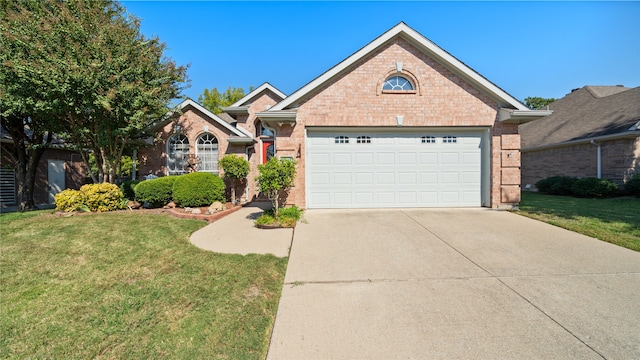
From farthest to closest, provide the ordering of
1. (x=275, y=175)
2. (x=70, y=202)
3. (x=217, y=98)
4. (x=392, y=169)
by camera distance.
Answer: (x=217, y=98)
(x=392, y=169)
(x=70, y=202)
(x=275, y=175)

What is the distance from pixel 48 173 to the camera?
1315 centimetres

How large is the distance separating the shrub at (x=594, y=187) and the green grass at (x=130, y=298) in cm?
1655

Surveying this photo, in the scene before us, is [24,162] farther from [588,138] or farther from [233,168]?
[588,138]

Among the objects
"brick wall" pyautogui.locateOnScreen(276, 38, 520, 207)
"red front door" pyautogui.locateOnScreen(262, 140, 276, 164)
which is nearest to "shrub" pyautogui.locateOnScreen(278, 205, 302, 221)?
"brick wall" pyautogui.locateOnScreen(276, 38, 520, 207)

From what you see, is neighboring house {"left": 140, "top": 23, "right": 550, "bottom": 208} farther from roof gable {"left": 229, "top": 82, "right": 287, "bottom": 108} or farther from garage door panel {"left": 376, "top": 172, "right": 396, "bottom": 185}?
roof gable {"left": 229, "top": 82, "right": 287, "bottom": 108}

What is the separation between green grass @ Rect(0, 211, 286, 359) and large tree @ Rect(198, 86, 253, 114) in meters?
29.1

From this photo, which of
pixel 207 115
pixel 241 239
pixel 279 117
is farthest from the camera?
pixel 207 115

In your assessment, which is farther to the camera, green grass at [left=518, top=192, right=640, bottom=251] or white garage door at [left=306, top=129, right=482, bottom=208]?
white garage door at [left=306, top=129, right=482, bottom=208]

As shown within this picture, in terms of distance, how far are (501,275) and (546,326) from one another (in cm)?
127

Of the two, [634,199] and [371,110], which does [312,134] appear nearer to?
[371,110]

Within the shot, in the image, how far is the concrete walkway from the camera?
203 inches

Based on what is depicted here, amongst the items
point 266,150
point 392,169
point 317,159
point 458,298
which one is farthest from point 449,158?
point 266,150

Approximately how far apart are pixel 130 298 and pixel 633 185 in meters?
19.3

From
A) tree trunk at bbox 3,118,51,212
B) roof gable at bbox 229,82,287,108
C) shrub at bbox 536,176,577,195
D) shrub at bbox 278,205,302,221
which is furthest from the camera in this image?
roof gable at bbox 229,82,287,108
